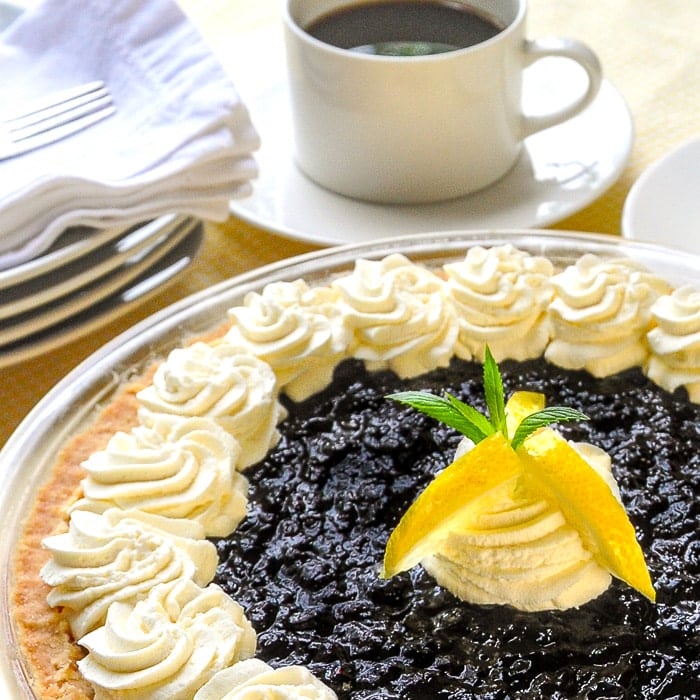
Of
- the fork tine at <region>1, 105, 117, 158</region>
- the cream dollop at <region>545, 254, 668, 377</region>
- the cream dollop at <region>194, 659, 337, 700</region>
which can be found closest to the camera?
the cream dollop at <region>194, 659, 337, 700</region>

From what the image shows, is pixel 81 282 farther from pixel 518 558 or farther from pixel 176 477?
pixel 518 558

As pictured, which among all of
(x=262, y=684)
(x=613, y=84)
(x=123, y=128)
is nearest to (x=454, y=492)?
(x=262, y=684)

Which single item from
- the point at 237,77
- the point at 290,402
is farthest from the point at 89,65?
the point at 290,402

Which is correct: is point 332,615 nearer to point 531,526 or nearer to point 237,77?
point 531,526

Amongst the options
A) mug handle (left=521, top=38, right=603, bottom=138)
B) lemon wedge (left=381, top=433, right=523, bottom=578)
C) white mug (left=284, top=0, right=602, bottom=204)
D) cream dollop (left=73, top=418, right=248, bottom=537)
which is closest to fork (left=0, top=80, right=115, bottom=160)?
white mug (left=284, top=0, right=602, bottom=204)

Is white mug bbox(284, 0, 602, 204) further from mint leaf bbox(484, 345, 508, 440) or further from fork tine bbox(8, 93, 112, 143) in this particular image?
mint leaf bbox(484, 345, 508, 440)

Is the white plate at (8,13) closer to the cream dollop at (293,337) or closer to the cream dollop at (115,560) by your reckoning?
the cream dollop at (293,337)

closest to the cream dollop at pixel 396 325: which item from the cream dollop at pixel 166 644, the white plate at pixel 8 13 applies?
the cream dollop at pixel 166 644
